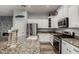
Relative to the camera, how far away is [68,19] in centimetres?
293

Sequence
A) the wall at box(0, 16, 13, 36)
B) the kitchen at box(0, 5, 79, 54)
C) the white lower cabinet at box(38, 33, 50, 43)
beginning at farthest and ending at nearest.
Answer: the white lower cabinet at box(38, 33, 50, 43)
the wall at box(0, 16, 13, 36)
the kitchen at box(0, 5, 79, 54)

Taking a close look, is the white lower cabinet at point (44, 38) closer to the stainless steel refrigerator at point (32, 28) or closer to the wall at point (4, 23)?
the stainless steel refrigerator at point (32, 28)

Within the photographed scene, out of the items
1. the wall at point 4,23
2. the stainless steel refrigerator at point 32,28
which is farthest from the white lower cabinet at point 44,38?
the wall at point 4,23

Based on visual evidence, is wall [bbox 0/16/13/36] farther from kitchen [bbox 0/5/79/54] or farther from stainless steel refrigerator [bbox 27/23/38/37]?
stainless steel refrigerator [bbox 27/23/38/37]

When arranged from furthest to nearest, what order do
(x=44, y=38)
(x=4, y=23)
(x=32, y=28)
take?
(x=32, y=28), (x=44, y=38), (x=4, y=23)

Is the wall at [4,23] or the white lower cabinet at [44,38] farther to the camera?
the white lower cabinet at [44,38]

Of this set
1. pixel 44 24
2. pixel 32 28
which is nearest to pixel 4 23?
pixel 44 24

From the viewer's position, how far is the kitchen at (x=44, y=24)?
2.29m

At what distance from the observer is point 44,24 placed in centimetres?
434

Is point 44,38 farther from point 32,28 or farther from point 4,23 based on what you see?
point 4,23

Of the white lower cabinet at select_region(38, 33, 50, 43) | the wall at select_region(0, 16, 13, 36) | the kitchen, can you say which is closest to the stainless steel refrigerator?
the kitchen

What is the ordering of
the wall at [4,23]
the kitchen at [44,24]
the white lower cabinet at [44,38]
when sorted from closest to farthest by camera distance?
1. the kitchen at [44,24]
2. the wall at [4,23]
3. the white lower cabinet at [44,38]

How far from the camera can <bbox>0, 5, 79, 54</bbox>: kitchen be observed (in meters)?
2.29
